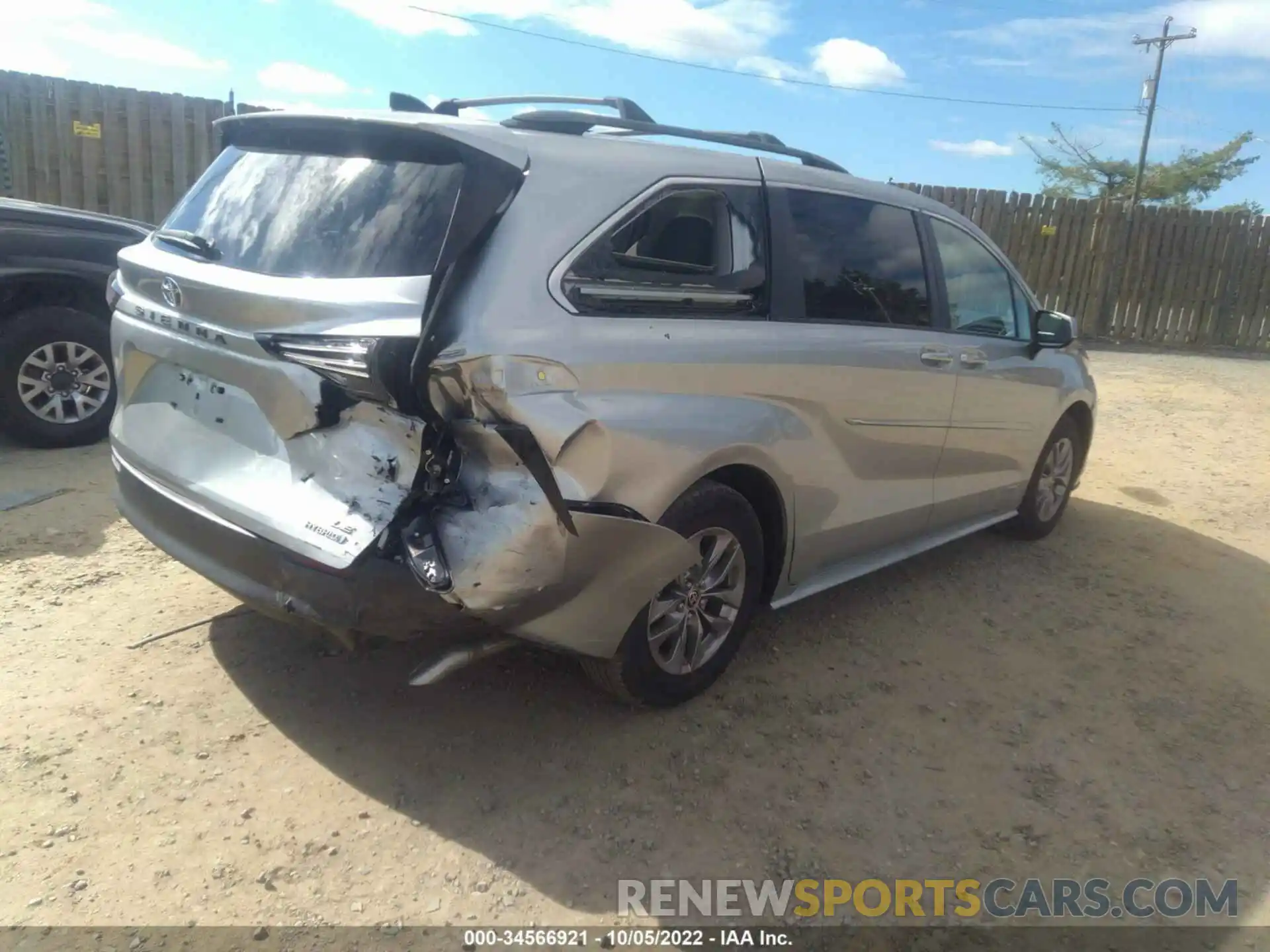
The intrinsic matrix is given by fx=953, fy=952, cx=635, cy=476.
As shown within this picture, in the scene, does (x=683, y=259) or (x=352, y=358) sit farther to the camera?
(x=683, y=259)

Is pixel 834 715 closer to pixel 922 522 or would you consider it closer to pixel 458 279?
pixel 922 522

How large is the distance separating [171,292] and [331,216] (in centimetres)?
65

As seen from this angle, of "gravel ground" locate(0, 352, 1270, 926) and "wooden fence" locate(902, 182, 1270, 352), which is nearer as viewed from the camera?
"gravel ground" locate(0, 352, 1270, 926)

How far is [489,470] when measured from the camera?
8.30 feet

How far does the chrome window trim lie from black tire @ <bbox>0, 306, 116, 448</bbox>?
13.1 feet

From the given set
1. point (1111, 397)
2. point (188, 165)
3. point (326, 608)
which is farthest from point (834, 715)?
point (188, 165)

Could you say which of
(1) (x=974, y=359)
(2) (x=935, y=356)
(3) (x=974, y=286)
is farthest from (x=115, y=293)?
(3) (x=974, y=286)

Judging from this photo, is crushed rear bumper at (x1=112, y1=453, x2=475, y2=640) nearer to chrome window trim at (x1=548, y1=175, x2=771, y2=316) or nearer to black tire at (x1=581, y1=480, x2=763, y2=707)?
black tire at (x1=581, y1=480, x2=763, y2=707)

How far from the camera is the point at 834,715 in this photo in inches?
137

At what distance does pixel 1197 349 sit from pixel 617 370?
49.9ft

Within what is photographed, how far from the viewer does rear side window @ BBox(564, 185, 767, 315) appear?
110 inches

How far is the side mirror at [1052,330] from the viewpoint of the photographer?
4898 millimetres

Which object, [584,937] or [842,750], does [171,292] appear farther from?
[842,750]

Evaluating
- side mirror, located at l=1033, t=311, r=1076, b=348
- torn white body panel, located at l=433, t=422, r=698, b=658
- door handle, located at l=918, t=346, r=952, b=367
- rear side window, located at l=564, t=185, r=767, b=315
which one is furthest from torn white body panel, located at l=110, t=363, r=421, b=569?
side mirror, located at l=1033, t=311, r=1076, b=348
